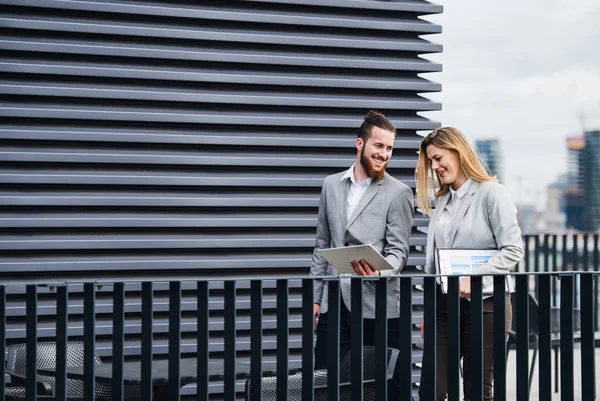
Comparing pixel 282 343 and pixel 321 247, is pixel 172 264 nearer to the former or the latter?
pixel 321 247

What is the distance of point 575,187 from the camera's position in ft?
423

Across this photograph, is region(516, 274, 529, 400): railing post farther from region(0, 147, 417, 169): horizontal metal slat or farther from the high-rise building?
the high-rise building

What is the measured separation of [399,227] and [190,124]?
69.3 inches

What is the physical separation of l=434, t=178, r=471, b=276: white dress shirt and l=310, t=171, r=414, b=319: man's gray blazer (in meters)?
0.25

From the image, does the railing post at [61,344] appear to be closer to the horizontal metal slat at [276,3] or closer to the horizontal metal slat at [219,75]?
the horizontal metal slat at [219,75]

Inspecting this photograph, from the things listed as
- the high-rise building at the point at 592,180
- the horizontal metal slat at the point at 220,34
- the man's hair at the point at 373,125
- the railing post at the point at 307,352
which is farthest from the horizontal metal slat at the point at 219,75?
the high-rise building at the point at 592,180

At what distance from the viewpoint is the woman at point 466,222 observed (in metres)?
4.20

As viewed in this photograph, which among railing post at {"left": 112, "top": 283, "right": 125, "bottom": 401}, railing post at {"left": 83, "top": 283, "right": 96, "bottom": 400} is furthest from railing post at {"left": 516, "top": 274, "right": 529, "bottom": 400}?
railing post at {"left": 83, "top": 283, "right": 96, "bottom": 400}

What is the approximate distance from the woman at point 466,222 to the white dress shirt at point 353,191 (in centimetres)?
40

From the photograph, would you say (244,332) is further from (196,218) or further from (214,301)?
(196,218)

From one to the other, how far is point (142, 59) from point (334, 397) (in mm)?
2910

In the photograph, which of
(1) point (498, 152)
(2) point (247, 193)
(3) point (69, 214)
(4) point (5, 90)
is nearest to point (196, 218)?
(2) point (247, 193)

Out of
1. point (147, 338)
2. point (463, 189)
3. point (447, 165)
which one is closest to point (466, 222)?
point (463, 189)

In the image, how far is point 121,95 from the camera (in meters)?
5.50
